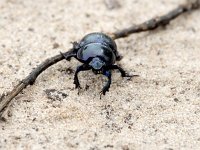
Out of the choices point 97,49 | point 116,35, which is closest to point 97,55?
point 97,49

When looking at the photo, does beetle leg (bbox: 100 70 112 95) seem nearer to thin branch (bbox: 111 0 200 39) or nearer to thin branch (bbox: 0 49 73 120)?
thin branch (bbox: 0 49 73 120)

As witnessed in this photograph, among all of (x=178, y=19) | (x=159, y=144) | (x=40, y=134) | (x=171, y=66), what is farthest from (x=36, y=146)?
(x=178, y=19)

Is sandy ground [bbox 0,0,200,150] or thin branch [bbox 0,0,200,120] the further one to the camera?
thin branch [bbox 0,0,200,120]

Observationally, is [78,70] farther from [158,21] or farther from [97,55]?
[158,21]

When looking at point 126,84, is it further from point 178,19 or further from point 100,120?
point 178,19

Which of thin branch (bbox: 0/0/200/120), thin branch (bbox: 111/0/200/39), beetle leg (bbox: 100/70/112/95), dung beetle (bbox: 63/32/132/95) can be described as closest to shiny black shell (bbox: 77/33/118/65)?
dung beetle (bbox: 63/32/132/95)

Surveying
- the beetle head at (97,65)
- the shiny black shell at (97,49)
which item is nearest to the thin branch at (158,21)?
the shiny black shell at (97,49)
